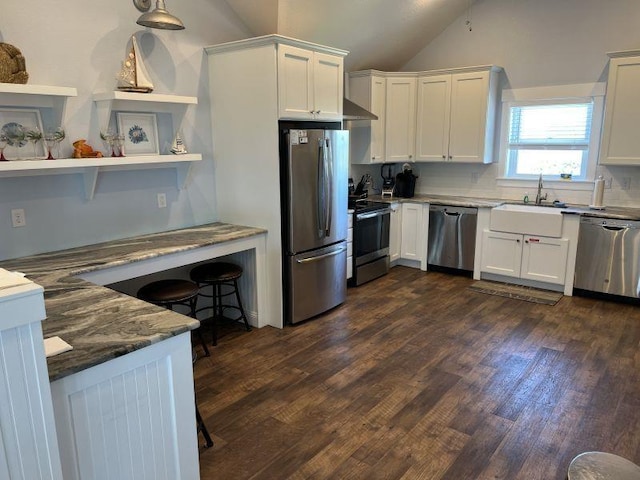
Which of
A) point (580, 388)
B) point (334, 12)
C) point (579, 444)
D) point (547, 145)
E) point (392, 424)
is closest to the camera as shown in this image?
point (579, 444)

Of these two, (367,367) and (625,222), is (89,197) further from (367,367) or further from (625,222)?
(625,222)

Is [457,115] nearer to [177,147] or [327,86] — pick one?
[327,86]

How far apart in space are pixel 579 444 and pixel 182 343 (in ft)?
6.91

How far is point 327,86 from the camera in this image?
3965 mm

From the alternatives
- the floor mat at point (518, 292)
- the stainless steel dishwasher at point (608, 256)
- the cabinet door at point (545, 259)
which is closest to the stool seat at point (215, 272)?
the floor mat at point (518, 292)

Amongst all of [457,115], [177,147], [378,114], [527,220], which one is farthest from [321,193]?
[457,115]

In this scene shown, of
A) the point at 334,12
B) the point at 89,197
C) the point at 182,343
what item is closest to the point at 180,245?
the point at 89,197

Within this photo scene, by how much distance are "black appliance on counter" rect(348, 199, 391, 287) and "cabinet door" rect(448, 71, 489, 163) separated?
1.14 m

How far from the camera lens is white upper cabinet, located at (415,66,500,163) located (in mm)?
5207

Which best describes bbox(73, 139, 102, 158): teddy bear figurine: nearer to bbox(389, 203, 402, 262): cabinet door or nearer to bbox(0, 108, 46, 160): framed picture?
bbox(0, 108, 46, 160): framed picture

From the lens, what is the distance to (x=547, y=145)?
17.2ft

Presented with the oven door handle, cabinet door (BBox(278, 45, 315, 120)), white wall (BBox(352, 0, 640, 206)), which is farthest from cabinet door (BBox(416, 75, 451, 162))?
cabinet door (BBox(278, 45, 315, 120))

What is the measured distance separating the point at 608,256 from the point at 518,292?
89cm

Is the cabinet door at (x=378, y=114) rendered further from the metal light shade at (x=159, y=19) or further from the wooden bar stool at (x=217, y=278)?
the metal light shade at (x=159, y=19)
